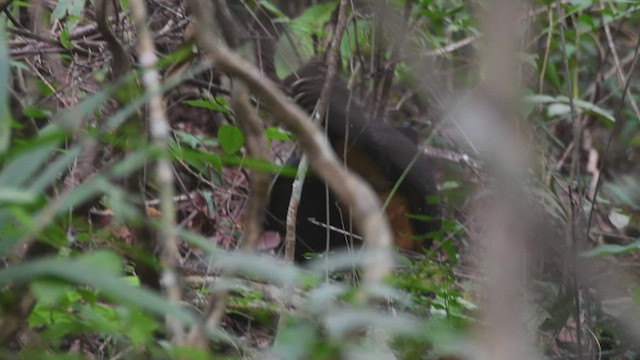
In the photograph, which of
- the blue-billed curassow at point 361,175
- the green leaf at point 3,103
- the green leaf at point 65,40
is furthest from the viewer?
the blue-billed curassow at point 361,175

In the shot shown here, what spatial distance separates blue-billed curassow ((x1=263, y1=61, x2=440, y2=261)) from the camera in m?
3.08

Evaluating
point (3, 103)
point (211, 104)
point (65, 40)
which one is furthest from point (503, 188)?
point (65, 40)

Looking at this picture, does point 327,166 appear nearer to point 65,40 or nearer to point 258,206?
point 258,206

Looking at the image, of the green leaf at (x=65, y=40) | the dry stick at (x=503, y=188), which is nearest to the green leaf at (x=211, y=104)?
the green leaf at (x=65, y=40)

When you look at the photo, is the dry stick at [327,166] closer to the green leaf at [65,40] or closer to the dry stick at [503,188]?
the dry stick at [503,188]

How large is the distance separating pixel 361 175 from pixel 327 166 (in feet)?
7.24

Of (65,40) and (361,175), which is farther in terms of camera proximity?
(361,175)

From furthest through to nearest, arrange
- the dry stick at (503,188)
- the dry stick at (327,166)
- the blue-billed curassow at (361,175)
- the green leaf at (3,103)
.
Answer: the blue-billed curassow at (361,175) → the green leaf at (3,103) → the dry stick at (327,166) → the dry stick at (503,188)

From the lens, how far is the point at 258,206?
1202 mm

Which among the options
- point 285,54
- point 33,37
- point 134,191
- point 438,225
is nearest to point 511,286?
point 134,191

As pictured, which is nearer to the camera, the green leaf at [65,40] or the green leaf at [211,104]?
the green leaf at [211,104]

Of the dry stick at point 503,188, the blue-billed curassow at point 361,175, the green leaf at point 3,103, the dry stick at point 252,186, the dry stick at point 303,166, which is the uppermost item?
the dry stick at point 503,188

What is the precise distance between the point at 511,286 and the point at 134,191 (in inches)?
32.4

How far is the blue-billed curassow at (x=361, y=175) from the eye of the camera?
3076 mm
